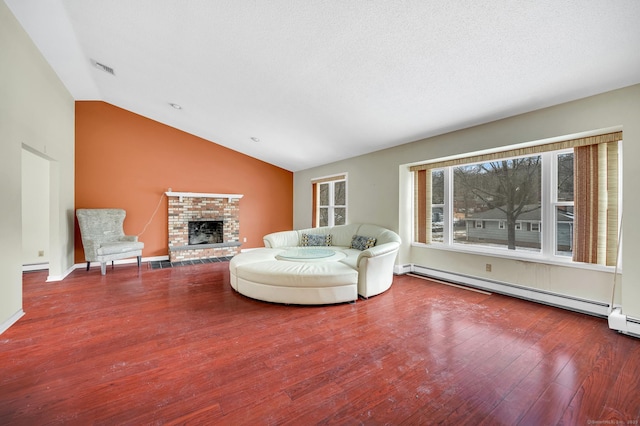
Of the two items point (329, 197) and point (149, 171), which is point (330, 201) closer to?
point (329, 197)

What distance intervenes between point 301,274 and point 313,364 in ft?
3.96

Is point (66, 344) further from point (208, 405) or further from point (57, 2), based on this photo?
point (57, 2)

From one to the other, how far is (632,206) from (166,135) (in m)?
7.42

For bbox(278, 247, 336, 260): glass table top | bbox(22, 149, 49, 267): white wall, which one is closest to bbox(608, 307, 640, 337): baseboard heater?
bbox(278, 247, 336, 260): glass table top

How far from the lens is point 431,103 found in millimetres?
3168

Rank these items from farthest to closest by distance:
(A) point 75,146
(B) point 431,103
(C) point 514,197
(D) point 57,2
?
(A) point 75,146 → (C) point 514,197 → (B) point 431,103 → (D) point 57,2

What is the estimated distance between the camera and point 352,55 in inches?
102

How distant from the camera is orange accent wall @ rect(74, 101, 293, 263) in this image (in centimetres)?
511

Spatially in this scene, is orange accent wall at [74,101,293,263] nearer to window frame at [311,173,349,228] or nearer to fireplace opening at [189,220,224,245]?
fireplace opening at [189,220,224,245]

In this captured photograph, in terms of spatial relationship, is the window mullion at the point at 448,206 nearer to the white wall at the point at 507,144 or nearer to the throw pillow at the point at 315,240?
the white wall at the point at 507,144

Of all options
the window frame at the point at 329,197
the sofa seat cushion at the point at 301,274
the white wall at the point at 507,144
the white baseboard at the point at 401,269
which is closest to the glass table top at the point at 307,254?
the sofa seat cushion at the point at 301,274

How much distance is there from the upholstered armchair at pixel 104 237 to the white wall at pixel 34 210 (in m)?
0.93

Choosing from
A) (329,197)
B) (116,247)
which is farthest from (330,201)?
(116,247)

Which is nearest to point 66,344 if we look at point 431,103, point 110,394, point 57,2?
point 110,394
